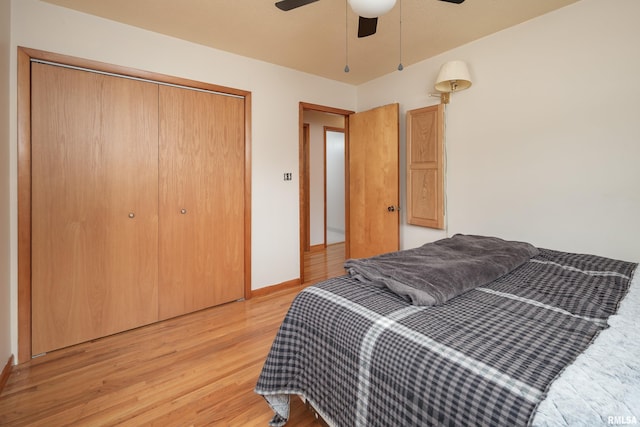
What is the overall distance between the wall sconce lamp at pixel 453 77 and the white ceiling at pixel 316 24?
0.87 ft

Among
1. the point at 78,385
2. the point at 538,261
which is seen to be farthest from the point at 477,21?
the point at 78,385

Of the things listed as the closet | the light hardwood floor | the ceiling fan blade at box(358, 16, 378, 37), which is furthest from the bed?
the closet

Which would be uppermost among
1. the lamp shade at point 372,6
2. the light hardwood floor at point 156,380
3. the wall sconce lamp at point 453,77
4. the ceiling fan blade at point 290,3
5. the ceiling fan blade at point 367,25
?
the wall sconce lamp at point 453,77

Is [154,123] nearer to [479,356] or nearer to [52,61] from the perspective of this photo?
[52,61]

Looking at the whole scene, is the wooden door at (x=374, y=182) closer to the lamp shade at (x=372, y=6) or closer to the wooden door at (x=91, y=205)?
the lamp shade at (x=372, y=6)

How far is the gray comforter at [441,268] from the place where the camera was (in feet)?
4.22

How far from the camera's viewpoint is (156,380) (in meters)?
1.87

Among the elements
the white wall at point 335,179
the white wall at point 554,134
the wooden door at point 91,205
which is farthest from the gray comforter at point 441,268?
the white wall at point 335,179

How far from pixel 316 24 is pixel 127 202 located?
203 cm

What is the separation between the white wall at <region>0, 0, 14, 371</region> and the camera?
6.15 ft

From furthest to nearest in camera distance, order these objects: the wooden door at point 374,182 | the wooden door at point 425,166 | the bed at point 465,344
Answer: the wooden door at point 374,182 < the wooden door at point 425,166 < the bed at point 465,344

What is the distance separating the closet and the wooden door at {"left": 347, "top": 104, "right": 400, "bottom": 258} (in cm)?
141

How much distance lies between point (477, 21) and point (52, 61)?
311 centimetres

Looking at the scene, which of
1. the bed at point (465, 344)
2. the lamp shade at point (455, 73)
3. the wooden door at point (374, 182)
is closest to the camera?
the bed at point (465, 344)
